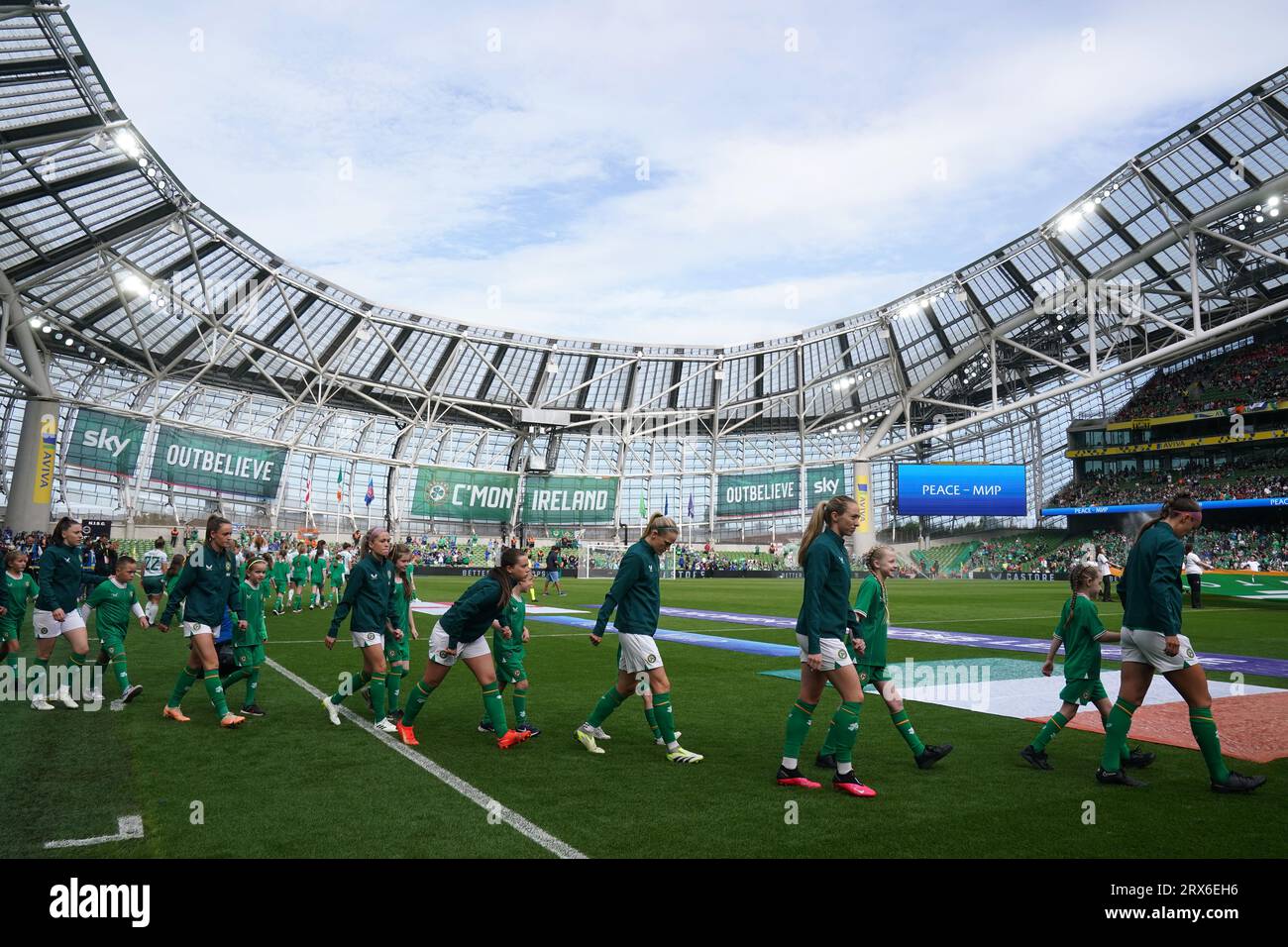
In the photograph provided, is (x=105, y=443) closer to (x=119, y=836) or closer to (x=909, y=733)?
(x=119, y=836)

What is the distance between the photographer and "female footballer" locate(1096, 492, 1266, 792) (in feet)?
19.6

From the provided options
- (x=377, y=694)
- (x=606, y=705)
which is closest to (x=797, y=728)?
(x=606, y=705)

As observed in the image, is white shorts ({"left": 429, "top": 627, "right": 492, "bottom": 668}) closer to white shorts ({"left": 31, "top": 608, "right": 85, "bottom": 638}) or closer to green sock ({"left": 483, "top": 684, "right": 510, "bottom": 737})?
green sock ({"left": 483, "top": 684, "right": 510, "bottom": 737})

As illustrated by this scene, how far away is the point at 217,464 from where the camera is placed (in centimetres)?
5600

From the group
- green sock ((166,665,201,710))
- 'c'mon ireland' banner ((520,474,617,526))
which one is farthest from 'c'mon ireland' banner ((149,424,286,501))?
green sock ((166,665,201,710))

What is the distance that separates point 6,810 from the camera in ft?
18.3

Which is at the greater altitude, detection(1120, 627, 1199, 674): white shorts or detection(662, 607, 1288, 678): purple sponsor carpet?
detection(1120, 627, 1199, 674): white shorts

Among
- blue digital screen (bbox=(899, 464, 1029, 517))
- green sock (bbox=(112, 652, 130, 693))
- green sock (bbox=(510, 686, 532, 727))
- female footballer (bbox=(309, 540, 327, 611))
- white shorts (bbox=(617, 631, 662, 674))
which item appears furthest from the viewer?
blue digital screen (bbox=(899, 464, 1029, 517))

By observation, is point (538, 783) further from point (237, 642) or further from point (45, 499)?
point (45, 499)

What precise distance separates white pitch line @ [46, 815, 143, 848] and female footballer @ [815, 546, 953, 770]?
469 centimetres

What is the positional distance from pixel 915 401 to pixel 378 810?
6224 cm

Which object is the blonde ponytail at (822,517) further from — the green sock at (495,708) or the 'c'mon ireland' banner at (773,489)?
the 'c'mon ireland' banner at (773,489)

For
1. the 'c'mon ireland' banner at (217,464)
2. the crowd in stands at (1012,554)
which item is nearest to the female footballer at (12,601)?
the 'c'mon ireland' banner at (217,464)

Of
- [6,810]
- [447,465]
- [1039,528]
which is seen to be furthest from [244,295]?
[1039,528]
